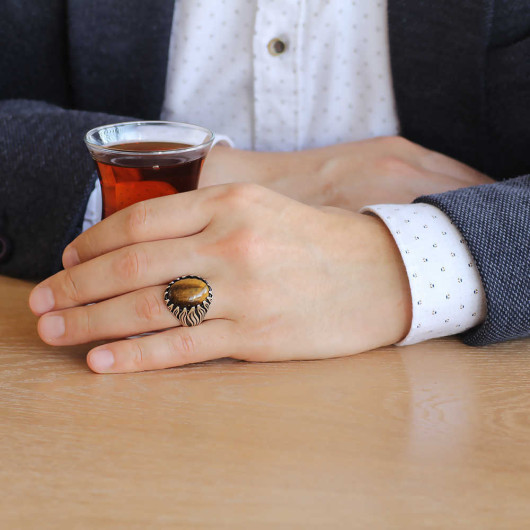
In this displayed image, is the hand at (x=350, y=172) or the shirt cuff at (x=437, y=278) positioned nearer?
the shirt cuff at (x=437, y=278)

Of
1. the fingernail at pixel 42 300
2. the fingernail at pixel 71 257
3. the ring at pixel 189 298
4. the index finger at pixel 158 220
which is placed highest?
the index finger at pixel 158 220

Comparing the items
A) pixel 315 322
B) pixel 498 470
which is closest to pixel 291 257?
pixel 315 322

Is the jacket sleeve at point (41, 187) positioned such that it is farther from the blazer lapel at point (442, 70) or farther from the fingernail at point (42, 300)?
the blazer lapel at point (442, 70)

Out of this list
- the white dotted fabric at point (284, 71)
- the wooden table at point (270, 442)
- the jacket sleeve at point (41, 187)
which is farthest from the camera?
the white dotted fabric at point (284, 71)

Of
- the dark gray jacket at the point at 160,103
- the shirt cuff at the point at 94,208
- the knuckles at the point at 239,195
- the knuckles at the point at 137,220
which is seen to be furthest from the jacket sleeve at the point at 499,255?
the shirt cuff at the point at 94,208

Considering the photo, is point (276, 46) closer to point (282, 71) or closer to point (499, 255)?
point (282, 71)

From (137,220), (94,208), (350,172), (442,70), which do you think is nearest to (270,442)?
(137,220)

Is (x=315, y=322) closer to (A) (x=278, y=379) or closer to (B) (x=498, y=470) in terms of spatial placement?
(A) (x=278, y=379)
